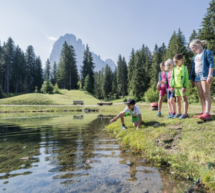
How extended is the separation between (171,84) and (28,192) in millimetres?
6223

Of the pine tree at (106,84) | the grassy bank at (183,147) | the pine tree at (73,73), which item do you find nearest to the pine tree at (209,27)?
the grassy bank at (183,147)

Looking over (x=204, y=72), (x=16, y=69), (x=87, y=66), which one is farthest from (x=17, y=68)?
(x=204, y=72)

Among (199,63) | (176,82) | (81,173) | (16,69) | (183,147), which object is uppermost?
(16,69)

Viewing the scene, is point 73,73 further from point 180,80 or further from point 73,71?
point 180,80

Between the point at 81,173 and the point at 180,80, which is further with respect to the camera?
the point at 180,80

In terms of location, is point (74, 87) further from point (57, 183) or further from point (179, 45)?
point (57, 183)

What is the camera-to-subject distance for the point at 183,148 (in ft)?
13.5

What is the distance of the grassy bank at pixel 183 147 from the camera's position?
315 centimetres

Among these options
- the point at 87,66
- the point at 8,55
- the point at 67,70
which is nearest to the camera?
the point at 8,55

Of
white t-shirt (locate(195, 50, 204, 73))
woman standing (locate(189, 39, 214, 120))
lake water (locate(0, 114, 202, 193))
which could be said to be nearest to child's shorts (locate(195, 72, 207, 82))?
woman standing (locate(189, 39, 214, 120))

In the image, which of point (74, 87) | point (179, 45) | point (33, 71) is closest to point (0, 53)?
point (33, 71)

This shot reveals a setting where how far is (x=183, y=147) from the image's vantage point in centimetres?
413

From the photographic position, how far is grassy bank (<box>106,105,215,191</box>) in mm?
3145

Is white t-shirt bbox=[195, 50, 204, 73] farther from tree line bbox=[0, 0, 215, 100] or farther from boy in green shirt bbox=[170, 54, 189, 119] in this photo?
tree line bbox=[0, 0, 215, 100]
